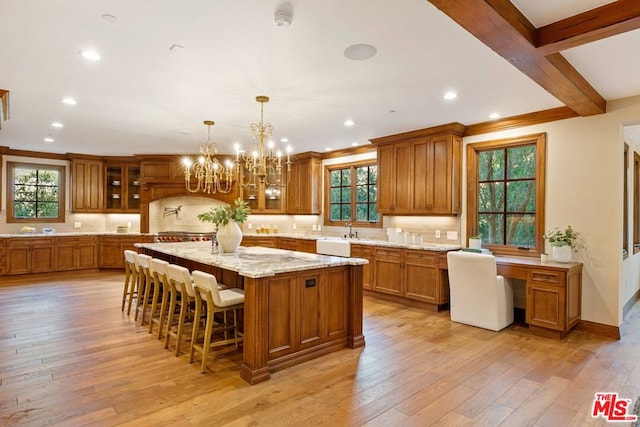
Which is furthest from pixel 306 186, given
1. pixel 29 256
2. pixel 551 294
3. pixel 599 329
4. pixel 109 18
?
pixel 29 256

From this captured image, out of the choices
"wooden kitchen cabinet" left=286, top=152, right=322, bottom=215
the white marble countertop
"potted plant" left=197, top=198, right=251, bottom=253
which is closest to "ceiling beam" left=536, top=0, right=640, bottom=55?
the white marble countertop

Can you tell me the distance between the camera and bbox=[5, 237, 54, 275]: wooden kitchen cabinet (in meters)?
7.29

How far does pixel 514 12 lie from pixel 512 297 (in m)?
3.41

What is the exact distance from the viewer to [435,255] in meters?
5.08

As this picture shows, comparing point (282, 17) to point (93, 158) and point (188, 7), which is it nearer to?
point (188, 7)

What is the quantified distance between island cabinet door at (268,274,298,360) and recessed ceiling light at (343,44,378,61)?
1948 millimetres

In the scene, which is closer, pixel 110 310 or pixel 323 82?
pixel 323 82

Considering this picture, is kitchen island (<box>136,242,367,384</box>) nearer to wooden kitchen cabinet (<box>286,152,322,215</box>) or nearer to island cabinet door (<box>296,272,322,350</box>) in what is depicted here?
island cabinet door (<box>296,272,322,350</box>)

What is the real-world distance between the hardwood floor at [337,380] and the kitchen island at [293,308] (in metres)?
0.14

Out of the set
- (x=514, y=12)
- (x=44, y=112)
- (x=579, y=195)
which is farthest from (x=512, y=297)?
(x=44, y=112)

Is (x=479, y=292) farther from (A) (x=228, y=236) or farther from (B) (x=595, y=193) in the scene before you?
(A) (x=228, y=236)

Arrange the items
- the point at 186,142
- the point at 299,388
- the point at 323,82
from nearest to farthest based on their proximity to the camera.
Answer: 1. the point at 299,388
2. the point at 323,82
3. the point at 186,142

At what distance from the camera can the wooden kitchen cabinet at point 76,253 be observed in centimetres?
775

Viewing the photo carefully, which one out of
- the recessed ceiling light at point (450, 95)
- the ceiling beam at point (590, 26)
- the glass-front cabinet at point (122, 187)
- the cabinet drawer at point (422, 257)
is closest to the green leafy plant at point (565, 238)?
the cabinet drawer at point (422, 257)
